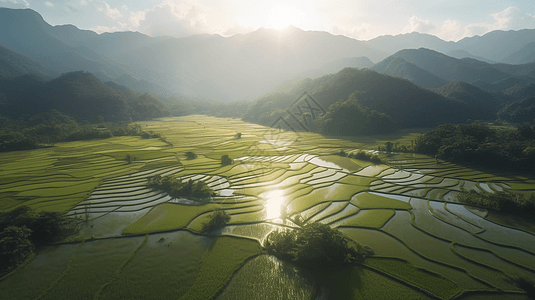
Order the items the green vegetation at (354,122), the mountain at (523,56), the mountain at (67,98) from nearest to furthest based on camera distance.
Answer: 1. the green vegetation at (354,122)
2. the mountain at (67,98)
3. the mountain at (523,56)

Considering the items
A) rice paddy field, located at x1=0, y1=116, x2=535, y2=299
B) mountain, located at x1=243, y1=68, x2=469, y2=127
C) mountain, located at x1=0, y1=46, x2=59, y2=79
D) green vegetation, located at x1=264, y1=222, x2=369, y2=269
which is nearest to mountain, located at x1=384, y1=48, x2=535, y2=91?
mountain, located at x1=243, y1=68, x2=469, y2=127

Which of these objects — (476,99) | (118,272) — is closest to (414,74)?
(476,99)

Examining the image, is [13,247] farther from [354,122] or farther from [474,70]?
[474,70]

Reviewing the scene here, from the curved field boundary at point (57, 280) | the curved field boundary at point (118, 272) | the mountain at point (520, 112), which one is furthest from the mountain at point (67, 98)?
the mountain at point (520, 112)

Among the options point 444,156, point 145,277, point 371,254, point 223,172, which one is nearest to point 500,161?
point 444,156

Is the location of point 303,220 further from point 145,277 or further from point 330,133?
point 330,133

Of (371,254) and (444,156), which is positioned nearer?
(371,254)

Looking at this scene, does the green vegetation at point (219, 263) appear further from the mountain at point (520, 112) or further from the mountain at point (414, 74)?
the mountain at point (414, 74)
